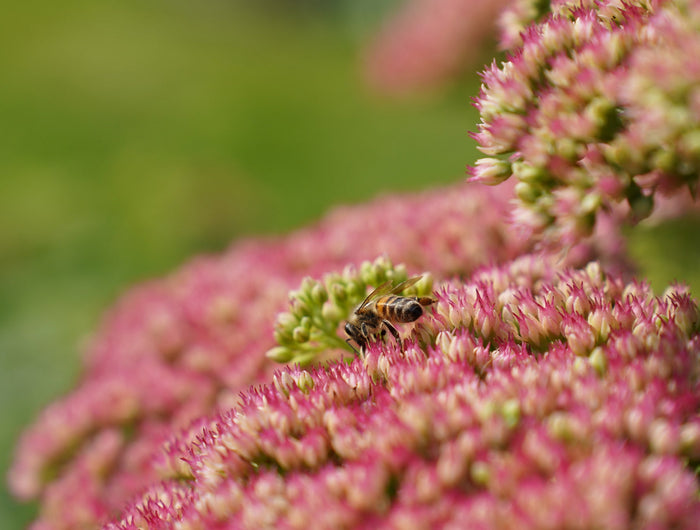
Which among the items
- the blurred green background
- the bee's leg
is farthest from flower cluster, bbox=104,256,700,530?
the blurred green background

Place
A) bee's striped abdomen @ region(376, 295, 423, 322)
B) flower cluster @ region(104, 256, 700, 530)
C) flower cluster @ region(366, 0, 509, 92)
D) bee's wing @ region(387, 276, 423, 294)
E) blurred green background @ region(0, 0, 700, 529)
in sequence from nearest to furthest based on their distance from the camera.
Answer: flower cluster @ region(104, 256, 700, 530)
bee's striped abdomen @ region(376, 295, 423, 322)
bee's wing @ region(387, 276, 423, 294)
flower cluster @ region(366, 0, 509, 92)
blurred green background @ region(0, 0, 700, 529)

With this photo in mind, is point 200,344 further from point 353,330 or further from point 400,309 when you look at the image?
point 400,309

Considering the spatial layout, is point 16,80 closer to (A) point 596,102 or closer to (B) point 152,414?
(B) point 152,414

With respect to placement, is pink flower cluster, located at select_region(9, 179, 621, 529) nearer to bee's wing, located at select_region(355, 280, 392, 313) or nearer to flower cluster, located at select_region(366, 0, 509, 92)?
bee's wing, located at select_region(355, 280, 392, 313)

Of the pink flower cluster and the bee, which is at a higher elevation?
the pink flower cluster

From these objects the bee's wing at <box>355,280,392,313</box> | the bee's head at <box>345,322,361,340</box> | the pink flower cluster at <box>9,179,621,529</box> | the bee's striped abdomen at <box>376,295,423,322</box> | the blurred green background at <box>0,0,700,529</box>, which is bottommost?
the bee's striped abdomen at <box>376,295,423,322</box>

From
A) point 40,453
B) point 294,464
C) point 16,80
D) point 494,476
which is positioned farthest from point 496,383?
point 16,80
